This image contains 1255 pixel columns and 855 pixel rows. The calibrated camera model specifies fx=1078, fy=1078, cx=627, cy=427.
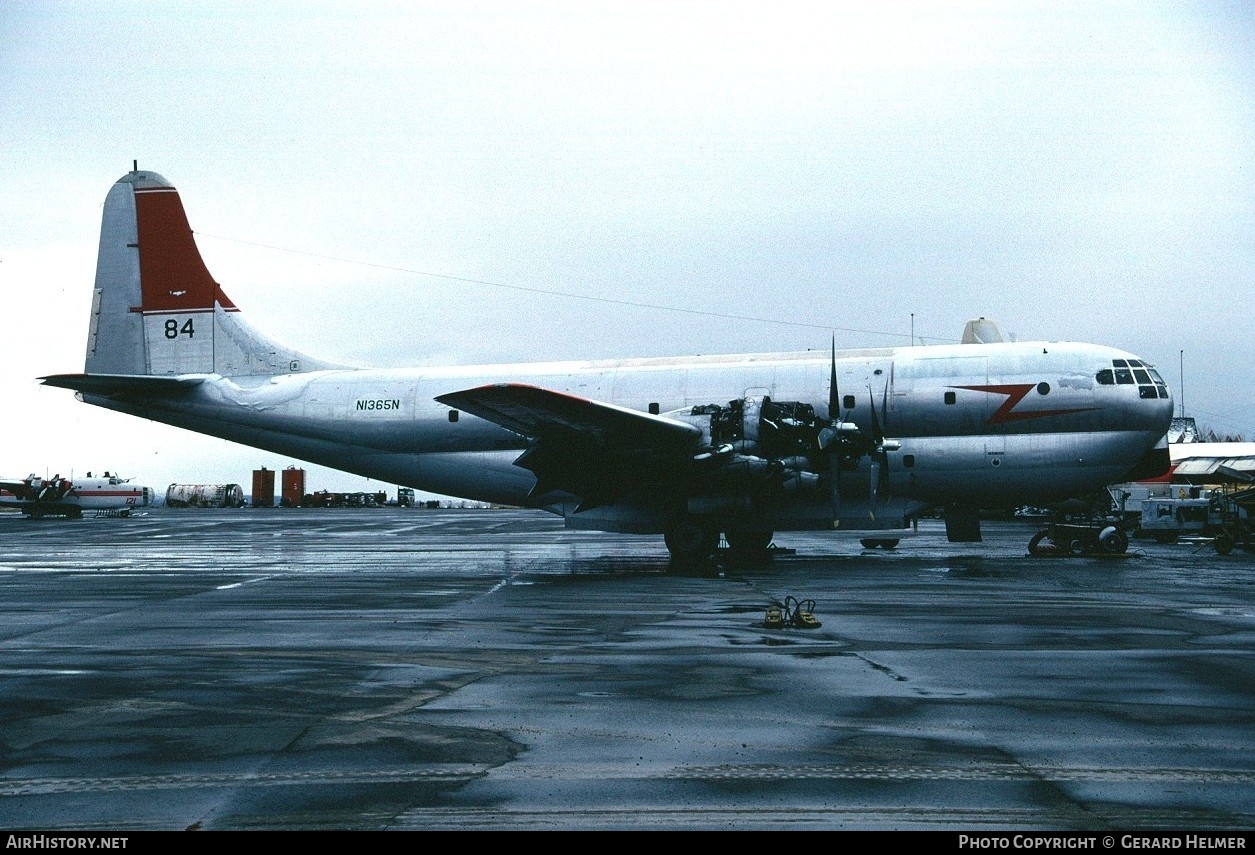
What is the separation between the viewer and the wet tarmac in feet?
21.0

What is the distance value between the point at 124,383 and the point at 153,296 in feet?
13.3

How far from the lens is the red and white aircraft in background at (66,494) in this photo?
70.3 metres

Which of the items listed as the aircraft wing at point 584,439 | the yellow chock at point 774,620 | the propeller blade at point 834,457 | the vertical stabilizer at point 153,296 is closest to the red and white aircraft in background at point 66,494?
the vertical stabilizer at point 153,296

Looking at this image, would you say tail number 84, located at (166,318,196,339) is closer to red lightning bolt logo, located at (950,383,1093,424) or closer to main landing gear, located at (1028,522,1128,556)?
red lightning bolt logo, located at (950,383,1093,424)

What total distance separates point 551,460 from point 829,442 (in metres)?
6.39

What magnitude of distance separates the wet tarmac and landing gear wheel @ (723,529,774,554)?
7333mm

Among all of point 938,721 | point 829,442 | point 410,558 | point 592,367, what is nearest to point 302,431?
point 410,558

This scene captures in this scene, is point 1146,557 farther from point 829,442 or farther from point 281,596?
point 281,596

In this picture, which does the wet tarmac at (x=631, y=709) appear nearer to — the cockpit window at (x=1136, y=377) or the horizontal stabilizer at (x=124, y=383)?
the cockpit window at (x=1136, y=377)

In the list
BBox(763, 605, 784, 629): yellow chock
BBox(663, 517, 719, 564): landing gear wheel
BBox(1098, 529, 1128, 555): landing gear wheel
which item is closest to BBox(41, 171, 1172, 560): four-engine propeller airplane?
BBox(663, 517, 719, 564): landing gear wheel

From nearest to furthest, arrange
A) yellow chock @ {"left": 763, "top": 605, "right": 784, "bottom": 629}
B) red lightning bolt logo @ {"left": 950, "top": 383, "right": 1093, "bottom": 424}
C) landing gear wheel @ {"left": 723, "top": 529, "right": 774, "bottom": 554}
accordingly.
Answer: yellow chock @ {"left": 763, "top": 605, "right": 784, "bottom": 629} < red lightning bolt logo @ {"left": 950, "top": 383, "right": 1093, "bottom": 424} < landing gear wheel @ {"left": 723, "top": 529, "right": 774, "bottom": 554}

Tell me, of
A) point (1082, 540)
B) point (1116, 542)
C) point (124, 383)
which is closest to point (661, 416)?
point (1082, 540)

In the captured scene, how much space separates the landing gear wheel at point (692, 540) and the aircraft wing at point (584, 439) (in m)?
1.19

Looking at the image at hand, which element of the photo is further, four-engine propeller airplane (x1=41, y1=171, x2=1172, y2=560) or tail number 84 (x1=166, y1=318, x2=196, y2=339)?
tail number 84 (x1=166, y1=318, x2=196, y2=339)
